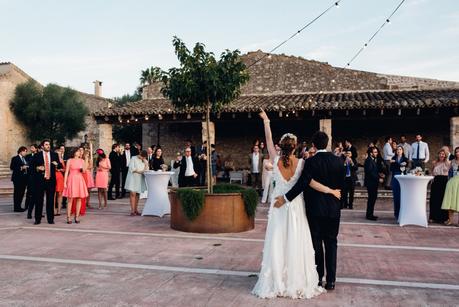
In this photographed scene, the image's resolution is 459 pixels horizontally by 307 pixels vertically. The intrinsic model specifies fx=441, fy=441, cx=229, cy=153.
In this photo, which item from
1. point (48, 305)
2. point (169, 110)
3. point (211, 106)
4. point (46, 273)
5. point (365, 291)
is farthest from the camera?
point (169, 110)

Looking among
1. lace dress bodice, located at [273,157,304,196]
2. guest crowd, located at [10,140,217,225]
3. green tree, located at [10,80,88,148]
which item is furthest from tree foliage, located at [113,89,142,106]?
lace dress bodice, located at [273,157,304,196]

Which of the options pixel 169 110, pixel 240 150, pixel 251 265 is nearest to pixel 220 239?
pixel 251 265

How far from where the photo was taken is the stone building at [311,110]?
16.5 metres

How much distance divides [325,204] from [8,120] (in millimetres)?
32550

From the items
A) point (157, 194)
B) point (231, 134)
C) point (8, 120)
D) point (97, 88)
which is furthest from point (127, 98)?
point (157, 194)

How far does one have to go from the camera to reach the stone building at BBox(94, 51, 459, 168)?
16516 millimetres

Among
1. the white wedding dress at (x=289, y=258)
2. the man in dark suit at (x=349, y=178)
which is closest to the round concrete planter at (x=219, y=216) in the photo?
the white wedding dress at (x=289, y=258)

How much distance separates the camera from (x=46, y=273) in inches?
210

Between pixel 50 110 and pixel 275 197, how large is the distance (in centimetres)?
3198

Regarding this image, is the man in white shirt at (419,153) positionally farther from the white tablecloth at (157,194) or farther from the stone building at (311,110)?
the white tablecloth at (157,194)

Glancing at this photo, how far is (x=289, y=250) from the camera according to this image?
14.6 ft

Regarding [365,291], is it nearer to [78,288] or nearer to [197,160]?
[78,288]

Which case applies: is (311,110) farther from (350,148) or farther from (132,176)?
(132,176)

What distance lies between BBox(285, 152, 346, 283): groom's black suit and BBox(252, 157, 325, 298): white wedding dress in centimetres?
12
